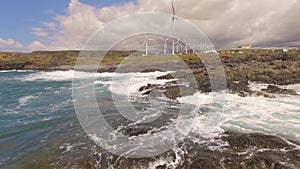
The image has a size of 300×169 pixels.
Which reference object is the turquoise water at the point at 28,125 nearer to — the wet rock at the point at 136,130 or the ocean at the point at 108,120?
the ocean at the point at 108,120

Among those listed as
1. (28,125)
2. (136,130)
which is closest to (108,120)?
(136,130)

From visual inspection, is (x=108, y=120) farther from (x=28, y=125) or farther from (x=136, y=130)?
(x=28, y=125)

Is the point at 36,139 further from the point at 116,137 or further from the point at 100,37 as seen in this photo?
the point at 100,37

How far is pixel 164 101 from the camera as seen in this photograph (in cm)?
2311

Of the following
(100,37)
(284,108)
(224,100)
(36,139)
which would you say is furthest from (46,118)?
(284,108)

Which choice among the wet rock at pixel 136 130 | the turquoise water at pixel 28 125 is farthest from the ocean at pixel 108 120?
the wet rock at pixel 136 130

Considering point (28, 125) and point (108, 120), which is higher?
point (108, 120)

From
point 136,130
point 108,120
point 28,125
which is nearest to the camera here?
point 136,130

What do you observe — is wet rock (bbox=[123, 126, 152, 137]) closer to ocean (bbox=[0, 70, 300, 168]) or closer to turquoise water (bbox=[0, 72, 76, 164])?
ocean (bbox=[0, 70, 300, 168])

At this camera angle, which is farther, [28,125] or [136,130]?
[28,125]

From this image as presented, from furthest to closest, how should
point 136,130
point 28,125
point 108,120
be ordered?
point 108,120
point 28,125
point 136,130

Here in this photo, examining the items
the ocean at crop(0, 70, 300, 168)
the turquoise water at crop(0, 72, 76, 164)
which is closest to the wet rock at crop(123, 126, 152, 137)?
the ocean at crop(0, 70, 300, 168)

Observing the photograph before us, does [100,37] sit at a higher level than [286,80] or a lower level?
higher

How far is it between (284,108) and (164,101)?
9.38 meters
